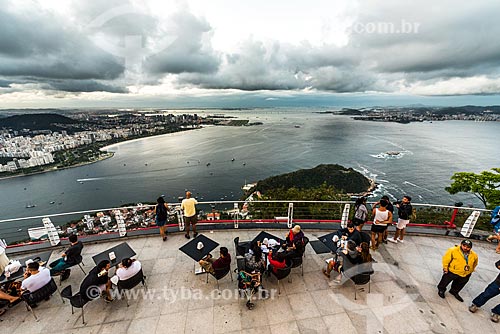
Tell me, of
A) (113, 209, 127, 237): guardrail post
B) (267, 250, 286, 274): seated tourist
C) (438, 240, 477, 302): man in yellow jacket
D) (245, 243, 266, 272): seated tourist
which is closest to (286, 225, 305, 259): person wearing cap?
(267, 250, 286, 274): seated tourist

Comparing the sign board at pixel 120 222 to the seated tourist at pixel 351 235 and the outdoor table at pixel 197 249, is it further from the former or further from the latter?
the seated tourist at pixel 351 235

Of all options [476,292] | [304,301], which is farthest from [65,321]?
[476,292]

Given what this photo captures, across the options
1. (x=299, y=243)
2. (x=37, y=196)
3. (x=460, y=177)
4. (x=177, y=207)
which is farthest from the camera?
(x=37, y=196)

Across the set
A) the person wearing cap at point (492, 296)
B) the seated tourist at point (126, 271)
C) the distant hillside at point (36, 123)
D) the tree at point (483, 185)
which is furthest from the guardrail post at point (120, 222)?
the distant hillside at point (36, 123)

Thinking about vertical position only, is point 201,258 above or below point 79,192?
above

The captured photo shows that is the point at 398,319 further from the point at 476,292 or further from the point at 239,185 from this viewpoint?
the point at 239,185

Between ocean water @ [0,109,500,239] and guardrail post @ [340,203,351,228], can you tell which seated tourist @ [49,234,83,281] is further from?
ocean water @ [0,109,500,239]
